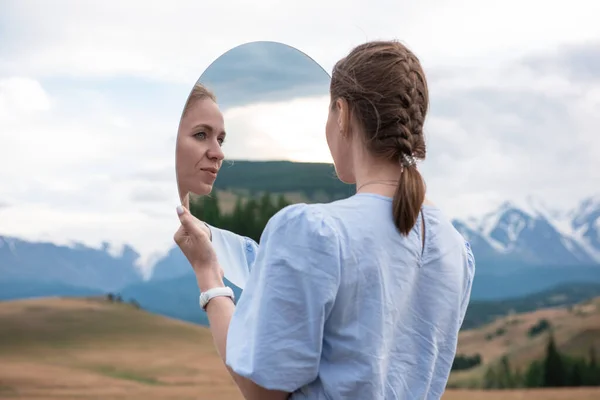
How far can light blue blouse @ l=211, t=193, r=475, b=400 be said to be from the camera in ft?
1.97

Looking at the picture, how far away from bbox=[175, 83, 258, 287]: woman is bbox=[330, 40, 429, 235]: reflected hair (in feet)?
0.98

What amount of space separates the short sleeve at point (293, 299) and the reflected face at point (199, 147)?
0.34 m

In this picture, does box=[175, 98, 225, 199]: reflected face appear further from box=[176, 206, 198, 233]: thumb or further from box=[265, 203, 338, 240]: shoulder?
box=[265, 203, 338, 240]: shoulder

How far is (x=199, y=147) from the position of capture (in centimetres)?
93

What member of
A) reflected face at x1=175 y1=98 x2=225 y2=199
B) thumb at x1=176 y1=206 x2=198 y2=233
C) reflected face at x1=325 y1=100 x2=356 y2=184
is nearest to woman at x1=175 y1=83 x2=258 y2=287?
reflected face at x1=175 y1=98 x2=225 y2=199

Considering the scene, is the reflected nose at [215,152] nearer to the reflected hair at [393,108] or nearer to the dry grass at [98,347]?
the reflected hair at [393,108]

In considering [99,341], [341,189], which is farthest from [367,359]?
[99,341]

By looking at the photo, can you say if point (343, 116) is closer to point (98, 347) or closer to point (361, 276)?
point (361, 276)

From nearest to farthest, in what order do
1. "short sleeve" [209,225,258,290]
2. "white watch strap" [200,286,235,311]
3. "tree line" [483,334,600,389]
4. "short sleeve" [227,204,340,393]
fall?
"short sleeve" [227,204,340,393], "white watch strap" [200,286,235,311], "short sleeve" [209,225,258,290], "tree line" [483,334,600,389]

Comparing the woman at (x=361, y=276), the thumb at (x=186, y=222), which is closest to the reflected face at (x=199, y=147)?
the thumb at (x=186, y=222)

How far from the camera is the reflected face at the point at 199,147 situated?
0.93 meters

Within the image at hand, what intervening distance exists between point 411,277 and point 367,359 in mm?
82

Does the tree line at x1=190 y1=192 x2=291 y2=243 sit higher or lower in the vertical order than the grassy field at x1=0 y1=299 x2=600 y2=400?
higher

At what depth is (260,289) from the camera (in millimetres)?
615
